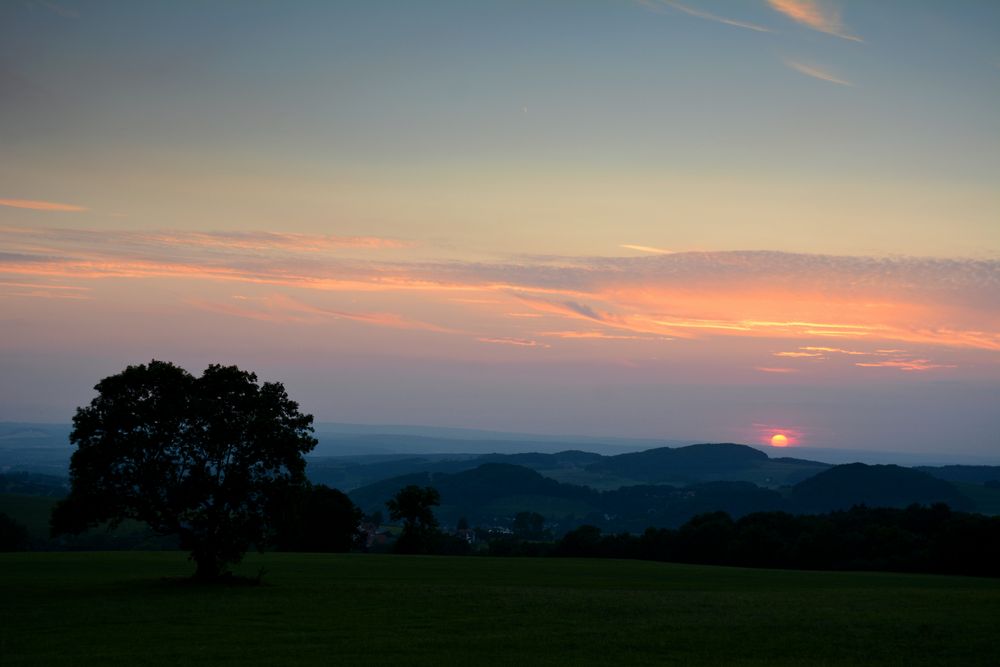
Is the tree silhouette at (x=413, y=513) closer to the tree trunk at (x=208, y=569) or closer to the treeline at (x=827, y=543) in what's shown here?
the treeline at (x=827, y=543)

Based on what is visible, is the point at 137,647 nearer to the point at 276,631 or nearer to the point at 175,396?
the point at 276,631

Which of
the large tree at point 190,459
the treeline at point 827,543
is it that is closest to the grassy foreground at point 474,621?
the large tree at point 190,459

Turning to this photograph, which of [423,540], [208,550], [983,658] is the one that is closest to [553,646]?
[983,658]

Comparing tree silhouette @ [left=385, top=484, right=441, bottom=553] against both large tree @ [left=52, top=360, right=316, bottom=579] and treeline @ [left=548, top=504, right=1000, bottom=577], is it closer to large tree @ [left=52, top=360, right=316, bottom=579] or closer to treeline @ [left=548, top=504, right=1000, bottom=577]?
treeline @ [left=548, top=504, right=1000, bottom=577]

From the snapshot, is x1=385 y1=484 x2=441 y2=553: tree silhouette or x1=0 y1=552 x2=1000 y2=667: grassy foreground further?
x1=385 y1=484 x2=441 y2=553: tree silhouette

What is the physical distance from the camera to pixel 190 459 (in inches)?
1747

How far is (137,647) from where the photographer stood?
26.8 metres

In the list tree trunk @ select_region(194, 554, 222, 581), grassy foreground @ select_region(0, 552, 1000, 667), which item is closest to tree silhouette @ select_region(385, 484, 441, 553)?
grassy foreground @ select_region(0, 552, 1000, 667)

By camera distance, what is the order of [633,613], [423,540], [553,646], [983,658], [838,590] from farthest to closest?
[423,540]
[838,590]
[633,613]
[553,646]
[983,658]

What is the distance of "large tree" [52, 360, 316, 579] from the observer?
1694 inches

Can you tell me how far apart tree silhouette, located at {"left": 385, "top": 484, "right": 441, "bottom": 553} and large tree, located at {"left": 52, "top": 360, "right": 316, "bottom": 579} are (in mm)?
49161

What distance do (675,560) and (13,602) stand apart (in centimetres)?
7466

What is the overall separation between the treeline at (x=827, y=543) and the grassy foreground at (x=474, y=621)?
2137 centimetres

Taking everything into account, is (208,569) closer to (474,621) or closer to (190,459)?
(190,459)
